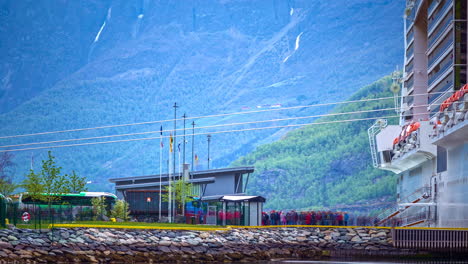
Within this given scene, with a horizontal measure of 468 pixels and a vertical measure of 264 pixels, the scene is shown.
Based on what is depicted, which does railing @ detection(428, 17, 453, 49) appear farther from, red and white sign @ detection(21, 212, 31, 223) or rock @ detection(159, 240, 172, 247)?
red and white sign @ detection(21, 212, 31, 223)

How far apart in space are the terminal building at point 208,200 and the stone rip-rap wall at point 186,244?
21.4 ft

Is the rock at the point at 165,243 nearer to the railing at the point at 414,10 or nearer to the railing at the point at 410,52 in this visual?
the railing at the point at 414,10

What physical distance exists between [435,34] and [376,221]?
1006 inches

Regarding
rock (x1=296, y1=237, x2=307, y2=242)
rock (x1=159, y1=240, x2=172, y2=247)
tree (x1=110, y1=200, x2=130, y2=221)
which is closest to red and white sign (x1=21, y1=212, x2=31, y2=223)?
rock (x1=159, y1=240, x2=172, y2=247)

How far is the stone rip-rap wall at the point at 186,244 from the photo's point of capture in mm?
40250

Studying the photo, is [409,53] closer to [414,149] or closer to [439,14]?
[439,14]

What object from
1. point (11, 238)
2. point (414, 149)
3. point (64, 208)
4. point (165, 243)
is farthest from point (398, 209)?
point (11, 238)

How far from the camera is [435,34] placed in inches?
2891

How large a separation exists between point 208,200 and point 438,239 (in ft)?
112

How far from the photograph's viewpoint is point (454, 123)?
1783 inches

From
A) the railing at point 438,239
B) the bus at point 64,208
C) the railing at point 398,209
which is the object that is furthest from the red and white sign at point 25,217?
the railing at point 398,209

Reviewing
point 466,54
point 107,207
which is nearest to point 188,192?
point 107,207

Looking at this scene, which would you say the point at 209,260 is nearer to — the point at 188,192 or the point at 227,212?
the point at 227,212

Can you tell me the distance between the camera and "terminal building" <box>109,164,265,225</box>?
5897 centimetres
